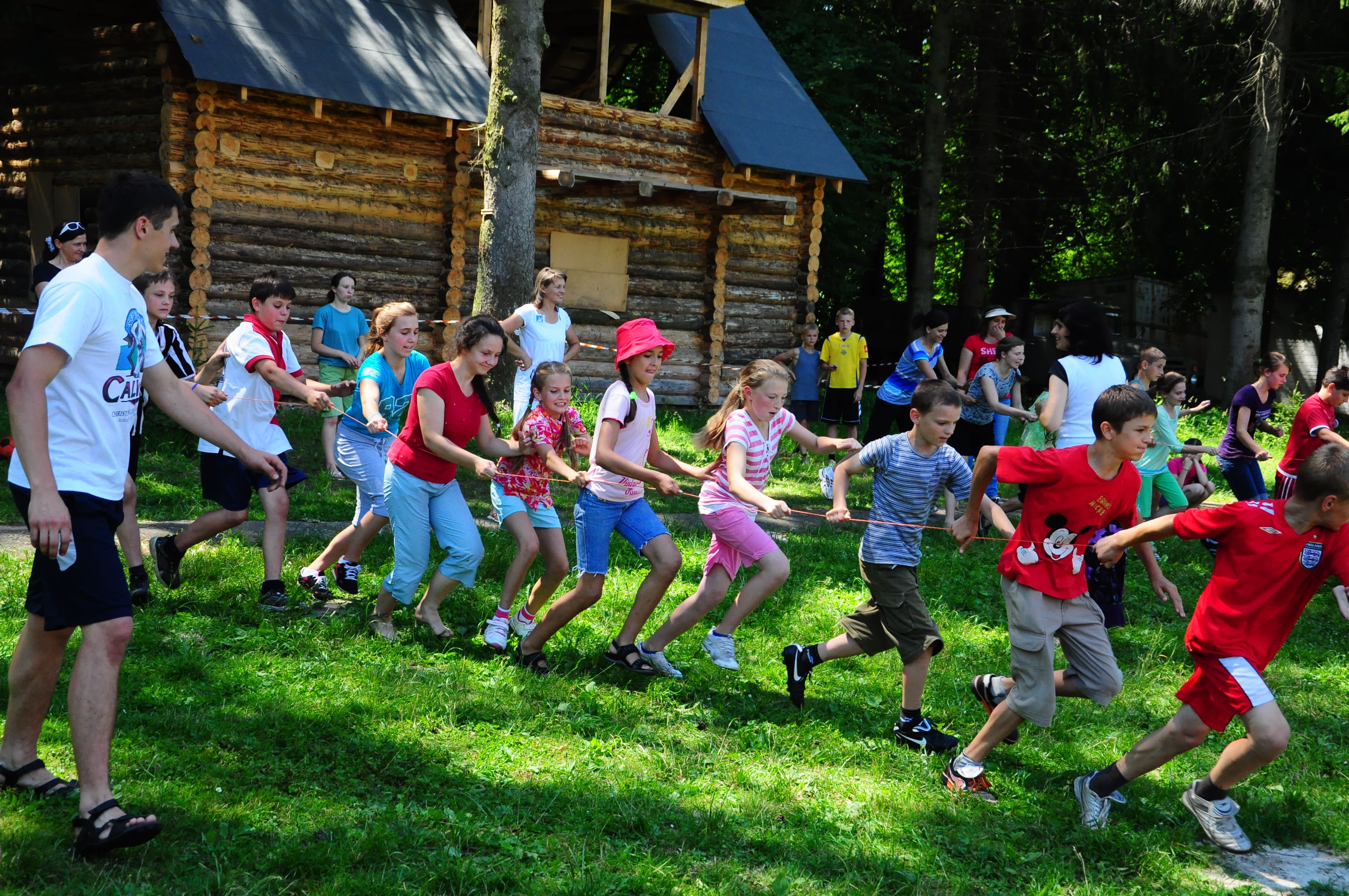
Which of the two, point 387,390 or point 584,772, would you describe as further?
point 387,390

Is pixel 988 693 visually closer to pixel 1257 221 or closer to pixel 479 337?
pixel 479 337

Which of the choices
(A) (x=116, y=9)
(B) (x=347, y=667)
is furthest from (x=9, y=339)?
(B) (x=347, y=667)

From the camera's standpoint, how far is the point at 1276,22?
18.9 meters

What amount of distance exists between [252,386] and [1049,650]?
14.7 ft

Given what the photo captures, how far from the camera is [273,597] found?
6.46 metres

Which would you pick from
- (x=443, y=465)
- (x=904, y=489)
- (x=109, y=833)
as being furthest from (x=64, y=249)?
(x=904, y=489)

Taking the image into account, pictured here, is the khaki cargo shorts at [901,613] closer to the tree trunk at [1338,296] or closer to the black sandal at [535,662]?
the black sandal at [535,662]

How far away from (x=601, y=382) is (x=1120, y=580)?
37.3 ft

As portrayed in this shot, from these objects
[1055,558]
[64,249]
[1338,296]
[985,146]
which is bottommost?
[1055,558]

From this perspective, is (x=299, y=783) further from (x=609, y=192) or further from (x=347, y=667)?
(x=609, y=192)

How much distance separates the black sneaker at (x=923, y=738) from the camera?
534 centimetres

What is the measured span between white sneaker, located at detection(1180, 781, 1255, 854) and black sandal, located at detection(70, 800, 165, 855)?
12.9ft

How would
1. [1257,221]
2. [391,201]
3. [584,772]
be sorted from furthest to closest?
1. [1257,221]
2. [391,201]
3. [584,772]

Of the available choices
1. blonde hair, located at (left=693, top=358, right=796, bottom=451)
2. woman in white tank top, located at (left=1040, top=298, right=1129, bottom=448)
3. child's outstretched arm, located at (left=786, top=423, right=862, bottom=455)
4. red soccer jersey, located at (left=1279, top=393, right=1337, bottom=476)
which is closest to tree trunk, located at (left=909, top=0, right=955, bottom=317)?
red soccer jersey, located at (left=1279, top=393, right=1337, bottom=476)
